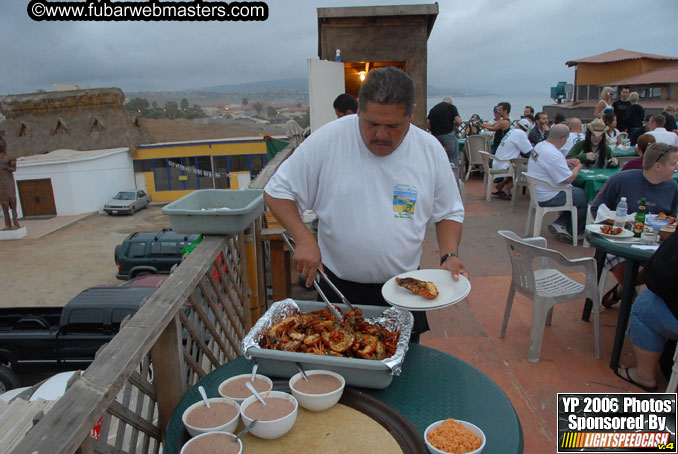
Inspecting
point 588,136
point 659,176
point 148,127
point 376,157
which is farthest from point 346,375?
point 148,127

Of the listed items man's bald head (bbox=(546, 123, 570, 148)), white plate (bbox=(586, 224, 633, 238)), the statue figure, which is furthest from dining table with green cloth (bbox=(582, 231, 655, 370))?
the statue figure

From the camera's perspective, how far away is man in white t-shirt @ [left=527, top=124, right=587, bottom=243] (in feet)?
20.7

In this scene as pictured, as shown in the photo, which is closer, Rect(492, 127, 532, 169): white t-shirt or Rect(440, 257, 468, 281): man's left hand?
Rect(440, 257, 468, 281): man's left hand

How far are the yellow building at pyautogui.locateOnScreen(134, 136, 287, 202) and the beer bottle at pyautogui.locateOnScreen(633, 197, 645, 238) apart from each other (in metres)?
30.3

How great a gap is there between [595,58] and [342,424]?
97.8 ft

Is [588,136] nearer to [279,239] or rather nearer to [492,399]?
[279,239]

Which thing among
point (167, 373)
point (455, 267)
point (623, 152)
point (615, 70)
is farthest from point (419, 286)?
point (615, 70)

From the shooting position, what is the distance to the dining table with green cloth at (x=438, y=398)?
140cm

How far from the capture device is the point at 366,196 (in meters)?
2.02

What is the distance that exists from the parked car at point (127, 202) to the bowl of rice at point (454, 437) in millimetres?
31522

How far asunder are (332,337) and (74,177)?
31931 mm

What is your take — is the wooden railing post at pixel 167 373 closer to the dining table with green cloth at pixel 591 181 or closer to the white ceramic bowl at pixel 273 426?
the white ceramic bowl at pixel 273 426

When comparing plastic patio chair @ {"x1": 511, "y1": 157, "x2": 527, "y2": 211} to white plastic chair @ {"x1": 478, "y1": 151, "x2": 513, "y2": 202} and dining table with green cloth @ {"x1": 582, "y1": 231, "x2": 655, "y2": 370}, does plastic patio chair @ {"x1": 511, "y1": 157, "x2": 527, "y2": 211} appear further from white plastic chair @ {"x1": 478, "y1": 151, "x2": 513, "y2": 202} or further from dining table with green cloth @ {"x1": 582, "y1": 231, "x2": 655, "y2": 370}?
dining table with green cloth @ {"x1": 582, "y1": 231, "x2": 655, "y2": 370}

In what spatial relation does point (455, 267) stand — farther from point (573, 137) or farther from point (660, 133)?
point (573, 137)
